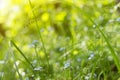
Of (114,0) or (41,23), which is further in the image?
(41,23)

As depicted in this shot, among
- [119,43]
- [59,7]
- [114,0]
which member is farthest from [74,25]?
[59,7]

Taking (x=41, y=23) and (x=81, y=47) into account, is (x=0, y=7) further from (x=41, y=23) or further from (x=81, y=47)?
(x=81, y=47)

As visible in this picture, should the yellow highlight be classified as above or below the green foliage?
above

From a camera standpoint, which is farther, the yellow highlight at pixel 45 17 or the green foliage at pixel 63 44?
→ the yellow highlight at pixel 45 17

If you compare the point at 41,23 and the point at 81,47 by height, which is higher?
the point at 41,23

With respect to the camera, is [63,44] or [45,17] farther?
[45,17]

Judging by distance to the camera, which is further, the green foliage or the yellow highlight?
the yellow highlight

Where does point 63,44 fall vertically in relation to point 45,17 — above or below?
below

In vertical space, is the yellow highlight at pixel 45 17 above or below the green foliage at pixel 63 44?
above
